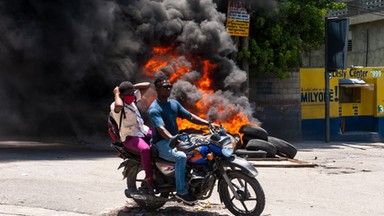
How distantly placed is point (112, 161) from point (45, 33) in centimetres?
421

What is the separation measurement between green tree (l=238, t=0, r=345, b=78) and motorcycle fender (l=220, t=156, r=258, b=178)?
421 inches

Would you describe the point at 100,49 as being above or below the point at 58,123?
above

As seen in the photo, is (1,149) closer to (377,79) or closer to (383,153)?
(383,153)

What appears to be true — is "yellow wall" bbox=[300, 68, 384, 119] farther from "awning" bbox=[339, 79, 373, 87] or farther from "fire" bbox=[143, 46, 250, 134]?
"fire" bbox=[143, 46, 250, 134]

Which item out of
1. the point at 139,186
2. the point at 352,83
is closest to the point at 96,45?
the point at 139,186

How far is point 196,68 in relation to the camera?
14945 millimetres

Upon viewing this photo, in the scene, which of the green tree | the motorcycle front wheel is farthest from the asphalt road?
the green tree

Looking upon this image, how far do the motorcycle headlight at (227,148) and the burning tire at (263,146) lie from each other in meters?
6.45

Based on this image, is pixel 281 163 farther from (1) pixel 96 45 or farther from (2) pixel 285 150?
(1) pixel 96 45

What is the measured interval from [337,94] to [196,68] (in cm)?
741

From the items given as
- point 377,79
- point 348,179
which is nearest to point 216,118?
point 348,179

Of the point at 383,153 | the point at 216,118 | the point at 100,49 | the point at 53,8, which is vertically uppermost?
the point at 53,8

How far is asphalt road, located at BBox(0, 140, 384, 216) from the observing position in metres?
6.92

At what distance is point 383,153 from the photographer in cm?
1614
